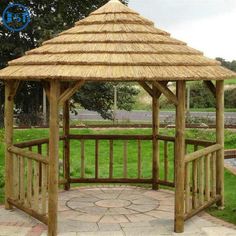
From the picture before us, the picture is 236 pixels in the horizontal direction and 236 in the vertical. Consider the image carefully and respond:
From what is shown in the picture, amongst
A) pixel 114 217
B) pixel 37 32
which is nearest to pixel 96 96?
pixel 37 32

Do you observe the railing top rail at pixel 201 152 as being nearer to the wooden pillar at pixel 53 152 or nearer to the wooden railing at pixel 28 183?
the wooden pillar at pixel 53 152

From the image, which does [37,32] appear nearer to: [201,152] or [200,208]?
[201,152]

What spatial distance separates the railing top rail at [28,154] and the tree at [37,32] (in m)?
16.9

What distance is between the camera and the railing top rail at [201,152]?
786cm

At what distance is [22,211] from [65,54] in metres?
2.81

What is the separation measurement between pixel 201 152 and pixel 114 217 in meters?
1.77

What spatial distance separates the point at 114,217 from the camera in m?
8.45

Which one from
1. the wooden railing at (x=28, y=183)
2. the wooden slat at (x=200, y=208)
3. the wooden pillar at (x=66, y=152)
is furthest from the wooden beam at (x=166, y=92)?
the wooden pillar at (x=66, y=152)

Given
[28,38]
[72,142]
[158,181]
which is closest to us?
[158,181]

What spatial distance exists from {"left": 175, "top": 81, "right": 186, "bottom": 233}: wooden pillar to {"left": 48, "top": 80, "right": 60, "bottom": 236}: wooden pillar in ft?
5.78

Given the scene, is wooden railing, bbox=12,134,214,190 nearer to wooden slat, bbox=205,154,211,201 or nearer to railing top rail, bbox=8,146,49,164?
railing top rail, bbox=8,146,49,164

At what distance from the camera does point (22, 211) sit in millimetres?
8828

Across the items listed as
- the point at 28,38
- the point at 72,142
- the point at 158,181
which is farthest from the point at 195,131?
the point at 28,38

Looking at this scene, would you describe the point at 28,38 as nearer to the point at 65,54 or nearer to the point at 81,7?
the point at 81,7
